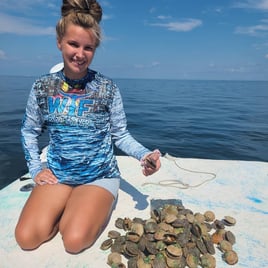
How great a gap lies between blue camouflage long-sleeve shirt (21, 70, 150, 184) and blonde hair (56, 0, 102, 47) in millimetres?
512

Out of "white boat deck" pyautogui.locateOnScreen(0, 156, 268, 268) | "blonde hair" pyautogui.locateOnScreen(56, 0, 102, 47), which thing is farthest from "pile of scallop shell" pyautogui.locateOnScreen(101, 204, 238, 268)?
"blonde hair" pyautogui.locateOnScreen(56, 0, 102, 47)

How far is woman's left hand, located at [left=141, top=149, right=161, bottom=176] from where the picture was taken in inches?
101

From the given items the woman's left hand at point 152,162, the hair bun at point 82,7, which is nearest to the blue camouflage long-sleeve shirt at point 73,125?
the woman's left hand at point 152,162

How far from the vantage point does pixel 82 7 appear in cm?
259

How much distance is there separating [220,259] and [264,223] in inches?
36.7

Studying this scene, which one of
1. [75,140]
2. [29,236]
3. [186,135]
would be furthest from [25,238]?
[186,135]

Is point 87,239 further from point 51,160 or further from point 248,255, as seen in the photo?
point 248,255

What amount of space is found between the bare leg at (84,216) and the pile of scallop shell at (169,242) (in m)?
0.18

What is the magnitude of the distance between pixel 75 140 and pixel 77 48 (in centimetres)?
94

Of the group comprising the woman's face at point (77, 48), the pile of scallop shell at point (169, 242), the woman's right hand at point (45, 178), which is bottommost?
the pile of scallop shell at point (169, 242)

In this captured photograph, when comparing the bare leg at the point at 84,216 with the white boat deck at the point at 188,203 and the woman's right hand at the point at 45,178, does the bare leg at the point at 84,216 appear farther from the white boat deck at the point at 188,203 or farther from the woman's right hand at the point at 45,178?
the woman's right hand at the point at 45,178

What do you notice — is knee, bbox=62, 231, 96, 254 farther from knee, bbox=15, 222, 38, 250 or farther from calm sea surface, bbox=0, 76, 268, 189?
calm sea surface, bbox=0, 76, 268, 189

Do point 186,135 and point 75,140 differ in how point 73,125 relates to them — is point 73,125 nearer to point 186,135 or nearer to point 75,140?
point 75,140

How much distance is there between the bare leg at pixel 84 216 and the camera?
241 cm
